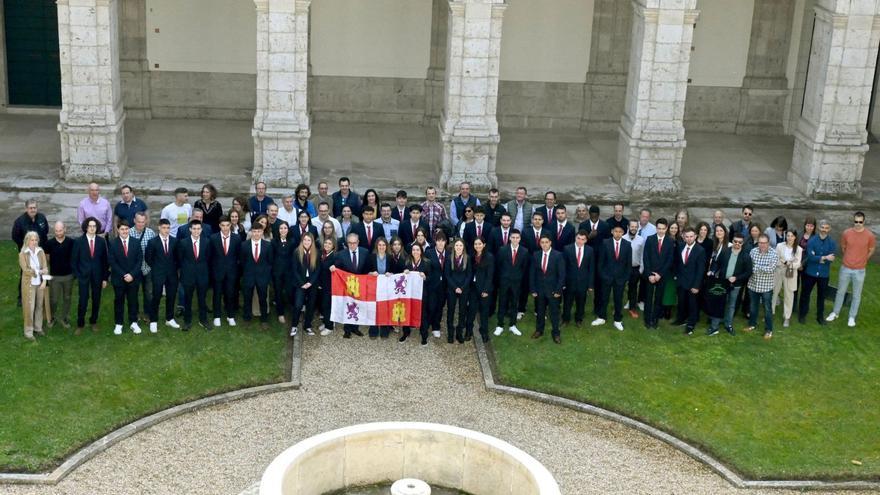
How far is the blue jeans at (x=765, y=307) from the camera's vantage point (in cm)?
2211

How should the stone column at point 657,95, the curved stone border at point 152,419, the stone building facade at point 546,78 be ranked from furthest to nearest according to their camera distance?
the stone building facade at point 546,78
the stone column at point 657,95
the curved stone border at point 152,419

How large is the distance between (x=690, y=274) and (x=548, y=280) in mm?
2244

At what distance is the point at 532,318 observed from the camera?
2266 centimetres

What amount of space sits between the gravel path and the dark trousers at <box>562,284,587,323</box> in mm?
1842

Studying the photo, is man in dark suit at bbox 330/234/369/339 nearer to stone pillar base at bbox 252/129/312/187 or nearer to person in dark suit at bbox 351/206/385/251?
person in dark suit at bbox 351/206/385/251

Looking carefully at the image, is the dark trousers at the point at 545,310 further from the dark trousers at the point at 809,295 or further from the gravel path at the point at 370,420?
the dark trousers at the point at 809,295

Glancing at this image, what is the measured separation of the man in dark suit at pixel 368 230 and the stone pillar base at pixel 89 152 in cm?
715

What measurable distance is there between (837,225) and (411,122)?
1007 centimetres

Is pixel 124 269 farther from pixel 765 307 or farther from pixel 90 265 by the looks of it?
pixel 765 307

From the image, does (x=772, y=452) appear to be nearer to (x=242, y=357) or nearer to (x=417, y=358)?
(x=417, y=358)

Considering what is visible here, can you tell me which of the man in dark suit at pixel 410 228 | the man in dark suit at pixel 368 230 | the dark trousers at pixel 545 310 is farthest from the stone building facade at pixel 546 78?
the dark trousers at pixel 545 310

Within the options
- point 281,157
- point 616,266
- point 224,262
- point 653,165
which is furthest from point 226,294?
point 653,165

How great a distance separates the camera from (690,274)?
865 inches

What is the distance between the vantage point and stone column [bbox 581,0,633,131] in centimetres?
3203
